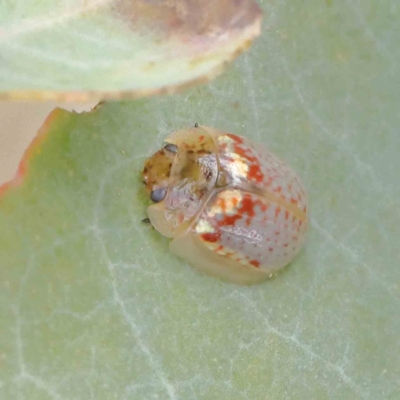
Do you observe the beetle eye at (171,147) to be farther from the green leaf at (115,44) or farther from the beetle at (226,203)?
the green leaf at (115,44)

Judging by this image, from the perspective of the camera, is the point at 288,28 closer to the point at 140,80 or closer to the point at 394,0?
the point at 394,0

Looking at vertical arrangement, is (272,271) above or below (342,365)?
above

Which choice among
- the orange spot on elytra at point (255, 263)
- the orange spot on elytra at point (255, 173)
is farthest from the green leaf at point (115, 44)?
the orange spot on elytra at point (255, 263)

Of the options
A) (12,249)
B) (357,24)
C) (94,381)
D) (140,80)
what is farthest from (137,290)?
(357,24)

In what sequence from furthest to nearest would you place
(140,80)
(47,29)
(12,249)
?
(12,249), (47,29), (140,80)

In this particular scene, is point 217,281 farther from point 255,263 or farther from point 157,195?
point 157,195

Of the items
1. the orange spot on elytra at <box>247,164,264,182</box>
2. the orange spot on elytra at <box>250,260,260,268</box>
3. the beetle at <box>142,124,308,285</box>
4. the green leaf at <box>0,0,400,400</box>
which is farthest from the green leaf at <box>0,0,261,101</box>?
the orange spot on elytra at <box>250,260,260,268</box>
